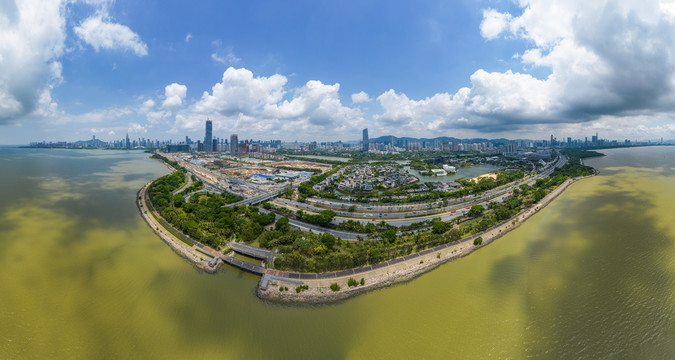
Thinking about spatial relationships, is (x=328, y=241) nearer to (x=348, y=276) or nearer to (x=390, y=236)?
(x=348, y=276)

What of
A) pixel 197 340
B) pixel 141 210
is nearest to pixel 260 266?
pixel 197 340

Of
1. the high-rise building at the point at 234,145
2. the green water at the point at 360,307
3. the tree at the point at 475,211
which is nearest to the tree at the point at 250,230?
the green water at the point at 360,307

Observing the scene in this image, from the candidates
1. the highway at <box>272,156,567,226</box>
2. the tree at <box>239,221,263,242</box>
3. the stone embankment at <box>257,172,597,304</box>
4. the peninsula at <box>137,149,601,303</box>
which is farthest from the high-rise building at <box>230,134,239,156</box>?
the stone embankment at <box>257,172,597,304</box>

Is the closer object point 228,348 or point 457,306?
point 228,348

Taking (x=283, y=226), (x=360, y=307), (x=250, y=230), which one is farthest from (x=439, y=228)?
(x=250, y=230)

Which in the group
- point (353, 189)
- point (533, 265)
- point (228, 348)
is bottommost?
point (228, 348)

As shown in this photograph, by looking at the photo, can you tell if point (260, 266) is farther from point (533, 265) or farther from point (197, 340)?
point (533, 265)

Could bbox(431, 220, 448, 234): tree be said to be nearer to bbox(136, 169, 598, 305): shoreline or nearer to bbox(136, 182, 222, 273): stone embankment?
bbox(136, 169, 598, 305): shoreline
